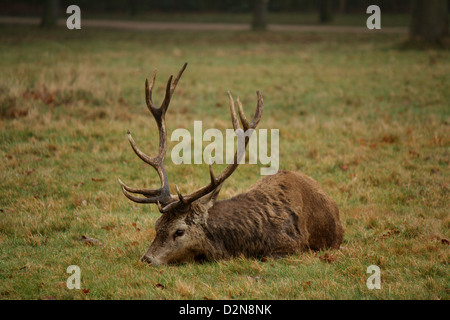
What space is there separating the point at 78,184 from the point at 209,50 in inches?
778

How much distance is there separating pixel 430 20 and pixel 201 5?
39.5m

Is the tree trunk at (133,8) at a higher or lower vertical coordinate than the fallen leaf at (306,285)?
higher

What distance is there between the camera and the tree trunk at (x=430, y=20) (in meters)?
24.5

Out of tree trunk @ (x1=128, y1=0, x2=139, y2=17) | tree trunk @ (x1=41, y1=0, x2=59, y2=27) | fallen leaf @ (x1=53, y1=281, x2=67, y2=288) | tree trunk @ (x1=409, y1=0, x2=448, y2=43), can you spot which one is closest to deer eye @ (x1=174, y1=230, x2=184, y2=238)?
fallen leaf @ (x1=53, y1=281, x2=67, y2=288)

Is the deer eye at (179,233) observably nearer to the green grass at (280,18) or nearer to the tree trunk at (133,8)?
the green grass at (280,18)

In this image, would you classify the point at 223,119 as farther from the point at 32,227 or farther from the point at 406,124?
the point at 32,227

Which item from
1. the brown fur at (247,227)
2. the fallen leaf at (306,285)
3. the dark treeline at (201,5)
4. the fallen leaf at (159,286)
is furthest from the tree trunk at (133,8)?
the fallen leaf at (306,285)

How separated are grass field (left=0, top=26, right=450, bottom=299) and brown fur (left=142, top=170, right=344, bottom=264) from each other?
17 cm

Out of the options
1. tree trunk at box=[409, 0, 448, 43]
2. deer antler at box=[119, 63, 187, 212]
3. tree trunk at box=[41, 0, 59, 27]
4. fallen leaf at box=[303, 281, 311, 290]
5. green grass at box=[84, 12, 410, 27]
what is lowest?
→ fallen leaf at box=[303, 281, 311, 290]

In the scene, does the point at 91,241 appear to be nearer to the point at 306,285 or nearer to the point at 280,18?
the point at 306,285

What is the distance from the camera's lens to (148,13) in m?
59.3

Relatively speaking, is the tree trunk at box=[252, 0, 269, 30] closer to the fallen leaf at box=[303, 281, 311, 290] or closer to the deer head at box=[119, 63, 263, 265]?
the deer head at box=[119, 63, 263, 265]

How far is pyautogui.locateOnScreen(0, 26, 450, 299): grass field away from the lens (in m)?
5.32

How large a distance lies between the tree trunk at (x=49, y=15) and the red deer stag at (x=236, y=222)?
1318 inches
